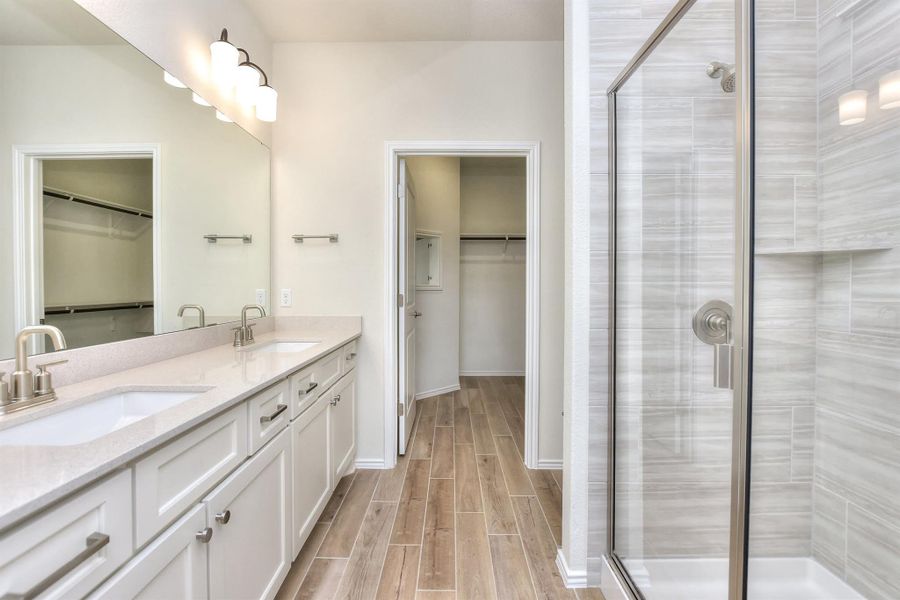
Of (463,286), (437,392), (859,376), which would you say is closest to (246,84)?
(859,376)

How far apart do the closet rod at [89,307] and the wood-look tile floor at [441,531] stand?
1.21 metres

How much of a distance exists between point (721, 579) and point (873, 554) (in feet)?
2.08

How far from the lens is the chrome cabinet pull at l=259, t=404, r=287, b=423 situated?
124 cm

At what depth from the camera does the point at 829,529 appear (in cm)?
136

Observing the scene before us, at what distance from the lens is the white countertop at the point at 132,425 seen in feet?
1.88

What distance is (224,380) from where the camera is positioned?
1.21 meters

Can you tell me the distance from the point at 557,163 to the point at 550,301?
0.89 meters

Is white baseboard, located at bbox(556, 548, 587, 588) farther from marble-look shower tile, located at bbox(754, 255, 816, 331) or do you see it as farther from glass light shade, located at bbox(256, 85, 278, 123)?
glass light shade, located at bbox(256, 85, 278, 123)

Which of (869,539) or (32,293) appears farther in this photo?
(869,539)

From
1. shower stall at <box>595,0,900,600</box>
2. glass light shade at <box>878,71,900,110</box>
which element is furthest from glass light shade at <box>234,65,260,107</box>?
glass light shade at <box>878,71,900,110</box>

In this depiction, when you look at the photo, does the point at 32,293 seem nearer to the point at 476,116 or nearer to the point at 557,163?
the point at 476,116

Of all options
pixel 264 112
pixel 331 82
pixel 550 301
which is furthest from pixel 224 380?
pixel 331 82

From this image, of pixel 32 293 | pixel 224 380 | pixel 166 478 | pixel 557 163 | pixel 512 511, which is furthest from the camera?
pixel 557 163

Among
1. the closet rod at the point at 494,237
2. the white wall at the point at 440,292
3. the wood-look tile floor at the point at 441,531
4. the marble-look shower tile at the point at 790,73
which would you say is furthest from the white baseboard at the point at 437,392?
the marble-look shower tile at the point at 790,73
